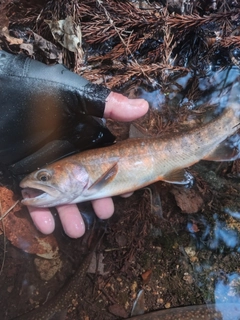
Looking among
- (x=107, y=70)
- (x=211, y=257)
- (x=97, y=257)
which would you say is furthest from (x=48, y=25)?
(x=211, y=257)

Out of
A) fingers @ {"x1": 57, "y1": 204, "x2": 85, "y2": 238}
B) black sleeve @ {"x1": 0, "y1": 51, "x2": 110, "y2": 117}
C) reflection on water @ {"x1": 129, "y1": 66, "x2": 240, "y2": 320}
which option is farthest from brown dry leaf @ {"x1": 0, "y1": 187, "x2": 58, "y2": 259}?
reflection on water @ {"x1": 129, "y1": 66, "x2": 240, "y2": 320}

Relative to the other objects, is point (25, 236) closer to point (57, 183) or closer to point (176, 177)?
point (57, 183)

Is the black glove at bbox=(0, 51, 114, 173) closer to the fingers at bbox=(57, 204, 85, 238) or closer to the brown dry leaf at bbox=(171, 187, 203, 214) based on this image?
the fingers at bbox=(57, 204, 85, 238)

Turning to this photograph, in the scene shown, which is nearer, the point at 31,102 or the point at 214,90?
the point at 31,102

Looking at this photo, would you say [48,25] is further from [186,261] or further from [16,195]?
[186,261]

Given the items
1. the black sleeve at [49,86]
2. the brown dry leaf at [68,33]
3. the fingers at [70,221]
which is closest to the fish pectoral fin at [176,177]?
the black sleeve at [49,86]
